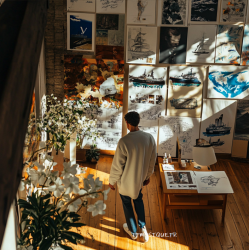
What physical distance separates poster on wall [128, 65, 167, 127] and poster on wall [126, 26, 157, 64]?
147mm

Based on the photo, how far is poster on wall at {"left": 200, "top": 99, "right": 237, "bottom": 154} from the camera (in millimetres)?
5391

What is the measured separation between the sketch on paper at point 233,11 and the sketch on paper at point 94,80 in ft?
6.54

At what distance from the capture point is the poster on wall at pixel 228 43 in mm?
A: 5047

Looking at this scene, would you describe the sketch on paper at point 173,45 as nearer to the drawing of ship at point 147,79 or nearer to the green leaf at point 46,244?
the drawing of ship at point 147,79

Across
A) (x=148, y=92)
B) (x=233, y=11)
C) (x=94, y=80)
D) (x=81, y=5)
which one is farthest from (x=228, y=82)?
(x=81, y=5)

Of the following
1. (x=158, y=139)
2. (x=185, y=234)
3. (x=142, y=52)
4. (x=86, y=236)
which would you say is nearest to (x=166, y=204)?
(x=185, y=234)

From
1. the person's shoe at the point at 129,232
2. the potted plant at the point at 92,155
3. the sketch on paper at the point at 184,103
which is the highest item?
the sketch on paper at the point at 184,103

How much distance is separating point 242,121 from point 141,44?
2408 millimetres

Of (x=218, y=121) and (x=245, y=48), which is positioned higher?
(x=245, y=48)

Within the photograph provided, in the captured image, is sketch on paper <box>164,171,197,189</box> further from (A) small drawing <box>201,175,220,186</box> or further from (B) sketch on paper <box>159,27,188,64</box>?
(B) sketch on paper <box>159,27,188,64</box>

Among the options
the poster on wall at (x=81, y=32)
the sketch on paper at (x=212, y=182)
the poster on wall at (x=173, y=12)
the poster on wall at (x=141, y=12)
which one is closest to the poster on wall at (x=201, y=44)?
the poster on wall at (x=173, y=12)

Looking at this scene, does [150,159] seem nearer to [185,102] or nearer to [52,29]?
[185,102]

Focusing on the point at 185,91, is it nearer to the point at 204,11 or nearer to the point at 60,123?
the point at 204,11

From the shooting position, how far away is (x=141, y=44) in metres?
5.19
